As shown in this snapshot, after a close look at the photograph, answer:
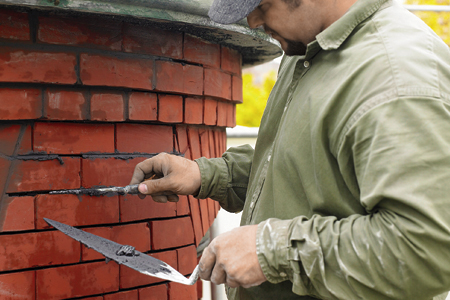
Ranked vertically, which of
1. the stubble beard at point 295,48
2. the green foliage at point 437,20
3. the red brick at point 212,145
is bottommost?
the red brick at point 212,145

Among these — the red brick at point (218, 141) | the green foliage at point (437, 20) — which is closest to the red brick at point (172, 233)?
the red brick at point (218, 141)

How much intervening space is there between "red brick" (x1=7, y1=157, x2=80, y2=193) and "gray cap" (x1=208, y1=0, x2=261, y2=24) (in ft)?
2.69

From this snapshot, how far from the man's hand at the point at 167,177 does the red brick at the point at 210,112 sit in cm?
29

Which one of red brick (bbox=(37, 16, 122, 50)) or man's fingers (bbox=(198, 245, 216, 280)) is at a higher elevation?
red brick (bbox=(37, 16, 122, 50))

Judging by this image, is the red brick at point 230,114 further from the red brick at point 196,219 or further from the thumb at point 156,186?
the thumb at point 156,186

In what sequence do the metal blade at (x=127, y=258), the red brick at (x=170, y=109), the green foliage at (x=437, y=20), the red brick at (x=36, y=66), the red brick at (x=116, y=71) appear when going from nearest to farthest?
the metal blade at (x=127, y=258) → the red brick at (x=36, y=66) → the red brick at (x=116, y=71) → the red brick at (x=170, y=109) → the green foliage at (x=437, y=20)

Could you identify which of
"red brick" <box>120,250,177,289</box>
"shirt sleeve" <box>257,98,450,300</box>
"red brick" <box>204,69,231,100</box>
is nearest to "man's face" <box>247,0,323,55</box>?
"shirt sleeve" <box>257,98,450,300</box>

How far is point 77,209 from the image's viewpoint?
161 cm

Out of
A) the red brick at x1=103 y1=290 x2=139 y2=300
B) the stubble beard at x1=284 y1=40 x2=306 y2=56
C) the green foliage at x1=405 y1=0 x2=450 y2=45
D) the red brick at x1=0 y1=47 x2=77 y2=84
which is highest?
the green foliage at x1=405 y1=0 x2=450 y2=45

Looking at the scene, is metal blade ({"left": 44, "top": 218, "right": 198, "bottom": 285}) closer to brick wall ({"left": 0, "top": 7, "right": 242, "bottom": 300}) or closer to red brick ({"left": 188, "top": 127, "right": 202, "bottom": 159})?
brick wall ({"left": 0, "top": 7, "right": 242, "bottom": 300})

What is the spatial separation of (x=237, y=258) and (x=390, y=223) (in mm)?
445

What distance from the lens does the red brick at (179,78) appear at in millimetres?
1747

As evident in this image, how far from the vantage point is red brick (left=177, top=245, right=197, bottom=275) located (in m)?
1.89

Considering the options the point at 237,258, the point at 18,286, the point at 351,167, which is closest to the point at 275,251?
the point at 237,258
